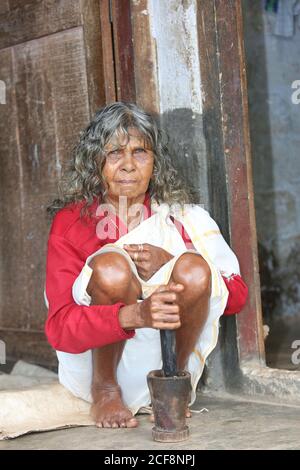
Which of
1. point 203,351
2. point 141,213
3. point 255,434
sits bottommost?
point 255,434

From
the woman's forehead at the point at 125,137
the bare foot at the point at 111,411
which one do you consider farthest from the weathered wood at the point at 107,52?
the bare foot at the point at 111,411

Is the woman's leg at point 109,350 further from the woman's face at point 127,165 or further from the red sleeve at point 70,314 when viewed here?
the woman's face at point 127,165

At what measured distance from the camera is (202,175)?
3.01m

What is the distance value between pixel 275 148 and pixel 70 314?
3.68 metres

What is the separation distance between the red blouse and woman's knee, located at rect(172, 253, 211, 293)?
22 cm

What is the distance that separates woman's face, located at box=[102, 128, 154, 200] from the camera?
2.66 metres

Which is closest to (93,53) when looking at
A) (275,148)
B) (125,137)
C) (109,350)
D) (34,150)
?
(34,150)

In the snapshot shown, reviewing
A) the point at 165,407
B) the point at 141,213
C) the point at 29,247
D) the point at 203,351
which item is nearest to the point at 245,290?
the point at 203,351

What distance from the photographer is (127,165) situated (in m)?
2.66

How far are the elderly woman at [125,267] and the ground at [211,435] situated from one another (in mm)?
106

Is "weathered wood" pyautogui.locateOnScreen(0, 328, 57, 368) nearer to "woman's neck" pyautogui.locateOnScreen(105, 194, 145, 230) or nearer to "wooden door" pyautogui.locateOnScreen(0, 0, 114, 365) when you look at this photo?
→ "wooden door" pyautogui.locateOnScreen(0, 0, 114, 365)

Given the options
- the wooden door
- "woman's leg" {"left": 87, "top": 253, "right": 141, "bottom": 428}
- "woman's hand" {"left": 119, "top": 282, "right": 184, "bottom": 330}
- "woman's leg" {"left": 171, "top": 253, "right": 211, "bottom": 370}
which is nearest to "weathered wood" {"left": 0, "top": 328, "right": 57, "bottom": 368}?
the wooden door
